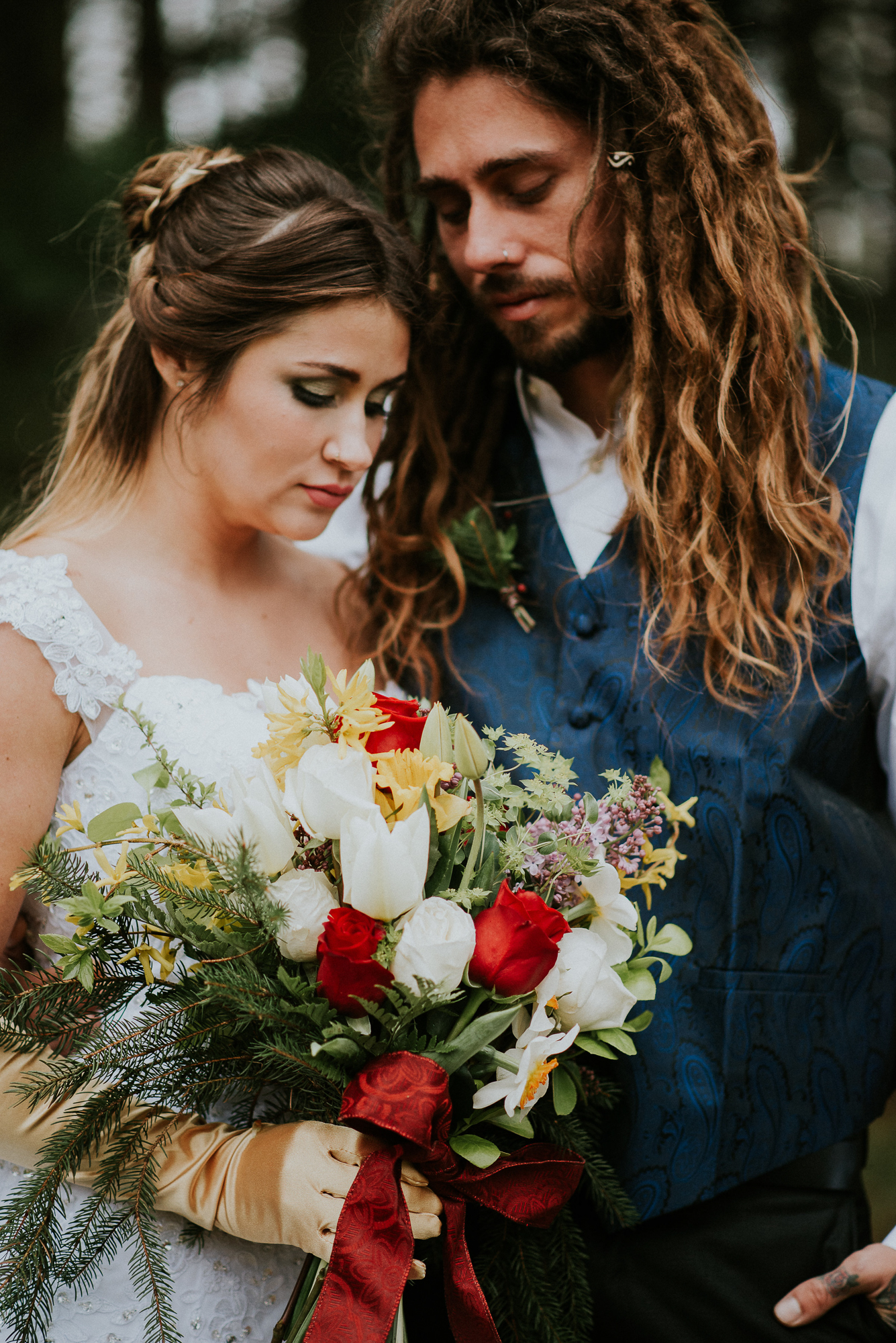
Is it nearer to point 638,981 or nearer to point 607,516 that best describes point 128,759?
point 638,981

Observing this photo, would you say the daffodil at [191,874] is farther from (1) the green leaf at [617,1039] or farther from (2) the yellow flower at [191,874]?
(1) the green leaf at [617,1039]

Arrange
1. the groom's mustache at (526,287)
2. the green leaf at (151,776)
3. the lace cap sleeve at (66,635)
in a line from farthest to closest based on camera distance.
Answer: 1. the groom's mustache at (526,287)
2. the lace cap sleeve at (66,635)
3. the green leaf at (151,776)

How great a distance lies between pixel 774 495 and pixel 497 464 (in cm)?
62

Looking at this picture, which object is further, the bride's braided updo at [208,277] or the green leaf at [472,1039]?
the bride's braided updo at [208,277]

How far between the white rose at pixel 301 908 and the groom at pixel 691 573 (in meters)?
0.74

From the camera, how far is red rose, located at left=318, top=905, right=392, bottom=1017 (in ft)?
3.97

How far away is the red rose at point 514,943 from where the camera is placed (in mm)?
1261

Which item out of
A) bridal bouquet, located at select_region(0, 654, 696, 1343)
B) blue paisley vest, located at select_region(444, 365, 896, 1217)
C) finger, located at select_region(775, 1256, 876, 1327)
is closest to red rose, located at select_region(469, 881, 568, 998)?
bridal bouquet, located at select_region(0, 654, 696, 1343)

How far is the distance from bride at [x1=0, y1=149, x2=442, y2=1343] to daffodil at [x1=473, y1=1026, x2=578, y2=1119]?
0.18 metres

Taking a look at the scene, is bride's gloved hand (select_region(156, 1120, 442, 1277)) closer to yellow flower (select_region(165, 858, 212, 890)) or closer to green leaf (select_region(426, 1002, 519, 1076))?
green leaf (select_region(426, 1002, 519, 1076))

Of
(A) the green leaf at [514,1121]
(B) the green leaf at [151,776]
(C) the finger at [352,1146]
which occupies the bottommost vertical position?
(C) the finger at [352,1146]

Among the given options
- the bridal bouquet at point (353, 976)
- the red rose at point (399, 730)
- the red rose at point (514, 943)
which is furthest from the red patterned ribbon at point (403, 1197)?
the red rose at point (399, 730)

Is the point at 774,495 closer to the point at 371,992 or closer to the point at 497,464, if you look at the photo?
the point at 497,464

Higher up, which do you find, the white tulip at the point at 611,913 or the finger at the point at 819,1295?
the white tulip at the point at 611,913
